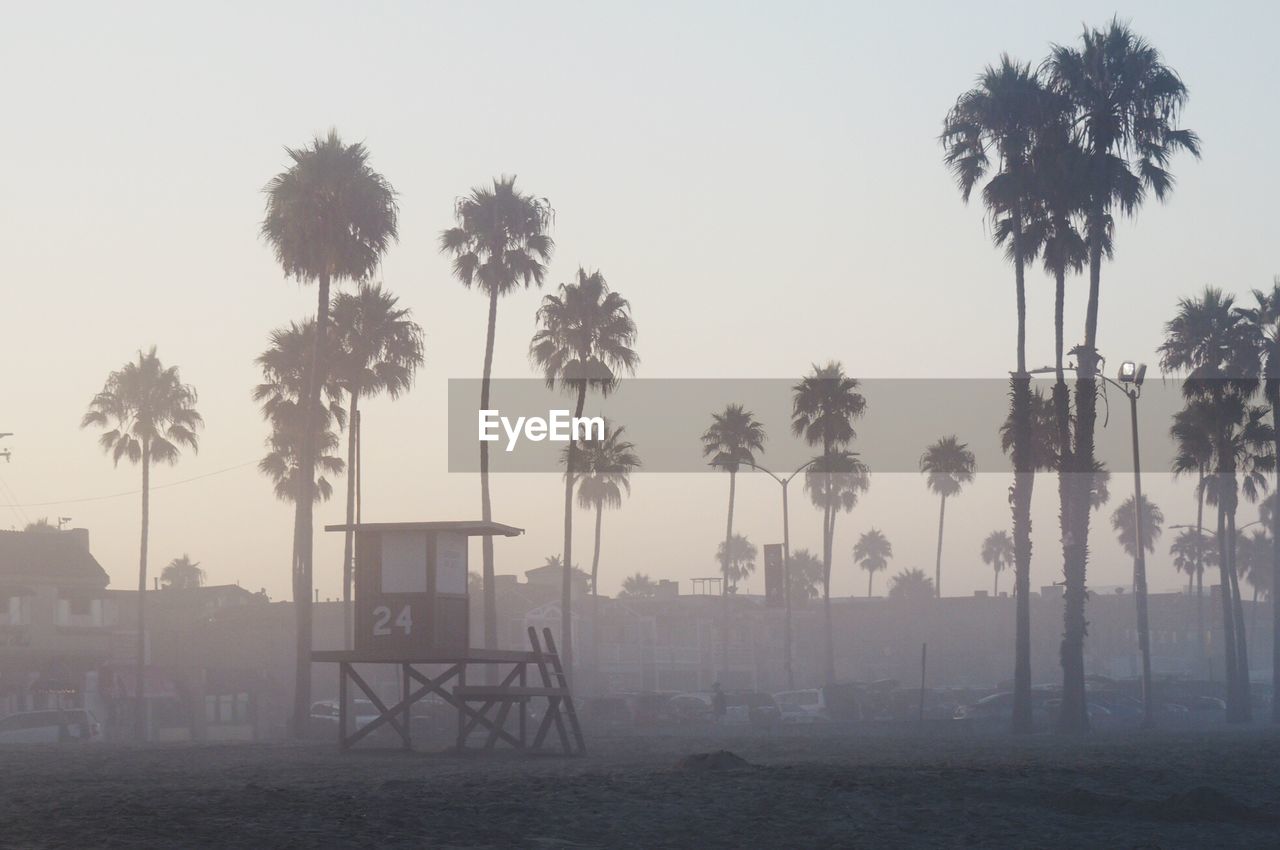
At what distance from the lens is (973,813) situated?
17.3 m

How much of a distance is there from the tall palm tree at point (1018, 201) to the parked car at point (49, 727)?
2864cm

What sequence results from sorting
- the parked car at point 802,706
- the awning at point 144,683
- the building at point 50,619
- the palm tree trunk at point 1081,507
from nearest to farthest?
the palm tree trunk at point 1081,507 < the building at point 50,619 < the parked car at point 802,706 < the awning at point 144,683

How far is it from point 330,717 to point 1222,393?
1401 inches

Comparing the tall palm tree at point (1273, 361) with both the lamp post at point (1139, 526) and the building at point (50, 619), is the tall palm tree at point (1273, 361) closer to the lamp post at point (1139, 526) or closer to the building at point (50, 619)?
the lamp post at point (1139, 526)

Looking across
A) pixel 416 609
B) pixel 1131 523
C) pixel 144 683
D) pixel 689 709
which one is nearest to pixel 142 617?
pixel 144 683

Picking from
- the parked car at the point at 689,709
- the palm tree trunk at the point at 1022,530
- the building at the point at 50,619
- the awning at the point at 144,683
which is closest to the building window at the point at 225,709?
the awning at the point at 144,683

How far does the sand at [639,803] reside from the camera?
46.0ft

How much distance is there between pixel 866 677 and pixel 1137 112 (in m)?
73.8

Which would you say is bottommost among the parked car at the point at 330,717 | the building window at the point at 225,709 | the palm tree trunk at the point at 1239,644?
the building window at the point at 225,709

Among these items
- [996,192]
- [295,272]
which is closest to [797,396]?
[996,192]

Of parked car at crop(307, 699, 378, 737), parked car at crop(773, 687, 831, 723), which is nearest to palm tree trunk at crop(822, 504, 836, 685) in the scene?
parked car at crop(773, 687, 831, 723)

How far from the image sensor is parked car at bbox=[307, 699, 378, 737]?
47.3 m

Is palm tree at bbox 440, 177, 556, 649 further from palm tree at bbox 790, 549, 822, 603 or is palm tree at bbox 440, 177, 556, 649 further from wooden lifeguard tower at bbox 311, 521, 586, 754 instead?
palm tree at bbox 790, 549, 822, 603

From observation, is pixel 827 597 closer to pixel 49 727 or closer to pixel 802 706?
pixel 802 706
